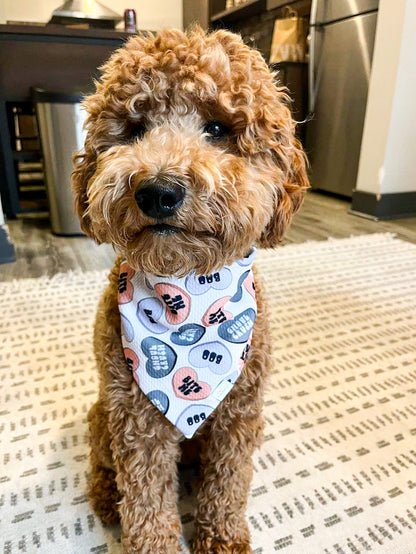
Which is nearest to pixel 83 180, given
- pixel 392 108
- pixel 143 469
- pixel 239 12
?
pixel 143 469

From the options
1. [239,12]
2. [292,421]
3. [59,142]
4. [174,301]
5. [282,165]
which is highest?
[239,12]

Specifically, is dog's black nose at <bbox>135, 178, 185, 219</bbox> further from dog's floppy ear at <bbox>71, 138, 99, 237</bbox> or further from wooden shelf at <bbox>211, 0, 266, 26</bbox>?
wooden shelf at <bbox>211, 0, 266, 26</bbox>

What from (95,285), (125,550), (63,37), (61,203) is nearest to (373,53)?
(63,37)

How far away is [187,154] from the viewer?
634mm

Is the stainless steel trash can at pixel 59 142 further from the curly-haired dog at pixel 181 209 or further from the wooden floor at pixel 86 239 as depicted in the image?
the curly-haired dog at pixel 181 209

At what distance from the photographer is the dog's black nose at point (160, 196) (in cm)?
58

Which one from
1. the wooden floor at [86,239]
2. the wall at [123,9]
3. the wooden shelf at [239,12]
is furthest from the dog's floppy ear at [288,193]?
the wall at [123,9]

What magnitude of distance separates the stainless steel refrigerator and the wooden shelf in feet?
3.38

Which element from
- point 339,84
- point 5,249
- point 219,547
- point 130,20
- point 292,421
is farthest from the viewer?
point 339,84

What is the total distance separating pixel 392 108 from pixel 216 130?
2.43 metres

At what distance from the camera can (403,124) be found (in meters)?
2.81

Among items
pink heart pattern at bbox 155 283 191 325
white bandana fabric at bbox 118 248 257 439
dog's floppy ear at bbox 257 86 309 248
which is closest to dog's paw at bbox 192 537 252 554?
white bandana fabric at bbox 118 248 257 439

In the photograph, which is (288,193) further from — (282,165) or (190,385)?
(190,385)

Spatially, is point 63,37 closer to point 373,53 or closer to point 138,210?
point 373,53
